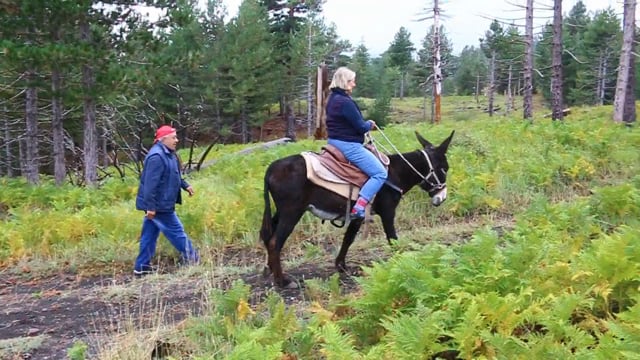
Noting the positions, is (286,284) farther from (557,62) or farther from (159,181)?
(557,62)

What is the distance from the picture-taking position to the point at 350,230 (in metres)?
7.32

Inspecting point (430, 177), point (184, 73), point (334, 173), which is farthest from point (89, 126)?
point (184, 73)

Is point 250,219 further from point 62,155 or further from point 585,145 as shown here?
point 62,155

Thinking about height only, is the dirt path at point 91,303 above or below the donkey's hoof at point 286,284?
below

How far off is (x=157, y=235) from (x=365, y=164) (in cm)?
339

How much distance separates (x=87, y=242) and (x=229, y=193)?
9.35ft

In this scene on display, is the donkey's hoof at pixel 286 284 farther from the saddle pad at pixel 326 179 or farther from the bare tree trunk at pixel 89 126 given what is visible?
the bare tree trunk at pixel 89 126

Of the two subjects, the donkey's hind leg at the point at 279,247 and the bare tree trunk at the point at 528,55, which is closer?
the donkey's hind leg at the point at 279,247

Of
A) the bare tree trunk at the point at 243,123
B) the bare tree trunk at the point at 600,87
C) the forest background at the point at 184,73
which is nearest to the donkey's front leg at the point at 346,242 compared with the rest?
the forest background at the point at 184,73

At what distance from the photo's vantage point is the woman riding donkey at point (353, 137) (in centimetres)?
673

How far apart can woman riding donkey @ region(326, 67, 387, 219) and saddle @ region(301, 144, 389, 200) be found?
78 millimetres

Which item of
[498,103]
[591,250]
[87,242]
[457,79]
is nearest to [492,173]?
[591,250]

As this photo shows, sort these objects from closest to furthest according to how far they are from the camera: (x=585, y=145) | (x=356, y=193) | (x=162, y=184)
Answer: (x=356, y=193) → (x=162, y=184) → (x=585, y=145)

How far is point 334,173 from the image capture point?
6891 millimetres
